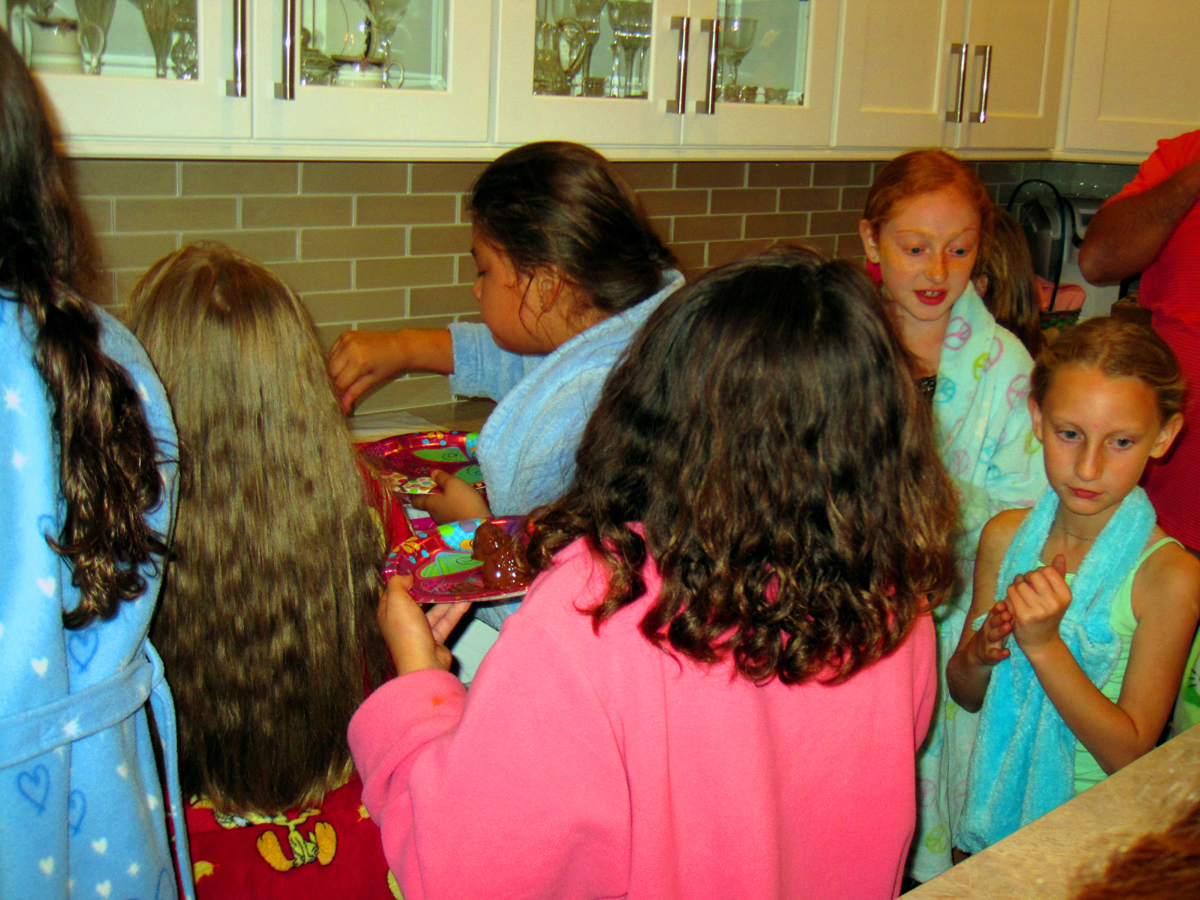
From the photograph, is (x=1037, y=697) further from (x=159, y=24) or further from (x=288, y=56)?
(x=159, y=24)

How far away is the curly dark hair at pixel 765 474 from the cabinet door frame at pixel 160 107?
819 mm

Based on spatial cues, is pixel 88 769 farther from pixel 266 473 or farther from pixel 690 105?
pixel 690 105

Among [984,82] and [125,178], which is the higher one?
[984,82]

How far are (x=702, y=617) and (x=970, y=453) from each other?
0.91 meters

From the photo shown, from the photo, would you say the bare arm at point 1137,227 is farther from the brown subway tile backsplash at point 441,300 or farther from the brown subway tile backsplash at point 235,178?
the brown subway tile backsplash at point 235,178

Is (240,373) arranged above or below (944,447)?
above

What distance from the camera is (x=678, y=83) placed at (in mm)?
1686

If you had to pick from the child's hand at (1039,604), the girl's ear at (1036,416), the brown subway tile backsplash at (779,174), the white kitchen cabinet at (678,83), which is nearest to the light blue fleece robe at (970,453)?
the girl's ear at (1036,416)

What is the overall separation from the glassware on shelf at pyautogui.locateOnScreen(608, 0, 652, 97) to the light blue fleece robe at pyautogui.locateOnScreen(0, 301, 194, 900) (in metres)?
1.09

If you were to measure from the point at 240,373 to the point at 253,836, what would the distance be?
1.47 feet

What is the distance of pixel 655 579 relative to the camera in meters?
0.69

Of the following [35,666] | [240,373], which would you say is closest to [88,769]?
[35,666]

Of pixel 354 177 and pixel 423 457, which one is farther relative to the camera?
pixel 354 177

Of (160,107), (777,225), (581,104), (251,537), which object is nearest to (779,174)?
(777,225)
